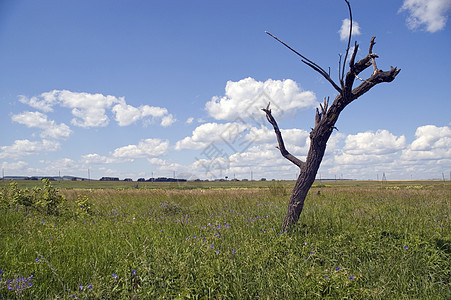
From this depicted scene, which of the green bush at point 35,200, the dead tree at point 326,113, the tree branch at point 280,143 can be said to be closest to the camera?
the dead tree at point 326,113

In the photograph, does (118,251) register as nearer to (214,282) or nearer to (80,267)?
(80,267)

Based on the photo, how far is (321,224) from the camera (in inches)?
221

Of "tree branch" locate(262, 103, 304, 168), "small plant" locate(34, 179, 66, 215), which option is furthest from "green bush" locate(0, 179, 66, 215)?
"tree branch" locate(262, 103, 304, 168)

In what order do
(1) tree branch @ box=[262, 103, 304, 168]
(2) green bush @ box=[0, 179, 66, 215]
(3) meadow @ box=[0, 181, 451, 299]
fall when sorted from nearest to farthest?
(3) meadow @ box=[0, 181, 451, 299], (1) tree branch @ box=[262, 103, 304, 168], (2) green bush @ box=[0, 179, 66, 215]

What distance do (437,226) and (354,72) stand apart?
3716mm

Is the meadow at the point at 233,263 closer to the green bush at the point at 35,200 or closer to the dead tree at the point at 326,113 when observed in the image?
the dead tree at the point at 326,113

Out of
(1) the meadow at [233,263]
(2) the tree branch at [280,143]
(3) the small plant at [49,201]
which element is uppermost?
(2) the tree branch at [280,143]

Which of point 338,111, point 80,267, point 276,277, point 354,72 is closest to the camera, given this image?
point 276,277

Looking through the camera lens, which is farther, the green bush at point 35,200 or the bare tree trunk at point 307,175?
the green bush at point 35,200

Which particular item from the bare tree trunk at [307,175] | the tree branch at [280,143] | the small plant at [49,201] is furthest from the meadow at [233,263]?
the small plant at [49,201]

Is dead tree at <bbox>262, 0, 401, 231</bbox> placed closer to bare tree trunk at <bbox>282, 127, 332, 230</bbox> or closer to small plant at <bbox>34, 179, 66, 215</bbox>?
bare tree trunk at <bbox>282, 127, 332, 230</bbox>

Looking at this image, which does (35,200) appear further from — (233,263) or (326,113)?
(326,113)

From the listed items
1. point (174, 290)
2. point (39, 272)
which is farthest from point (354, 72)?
point (39, 272)

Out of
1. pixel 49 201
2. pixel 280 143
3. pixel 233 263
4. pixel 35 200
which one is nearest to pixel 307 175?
pixel 280 143
